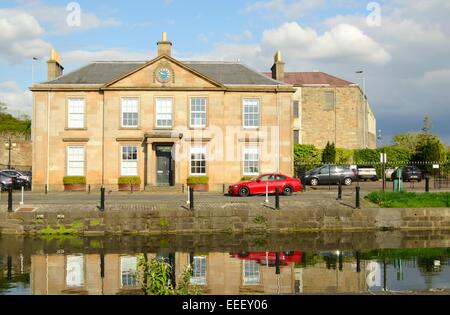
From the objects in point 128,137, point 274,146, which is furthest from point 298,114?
point 128,137

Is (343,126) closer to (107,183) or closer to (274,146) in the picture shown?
(274,146)

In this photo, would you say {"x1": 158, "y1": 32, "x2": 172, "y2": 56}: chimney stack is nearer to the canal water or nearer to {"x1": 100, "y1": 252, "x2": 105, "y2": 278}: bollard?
the canal water

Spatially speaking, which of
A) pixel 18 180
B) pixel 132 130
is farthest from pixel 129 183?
pixel 18 180

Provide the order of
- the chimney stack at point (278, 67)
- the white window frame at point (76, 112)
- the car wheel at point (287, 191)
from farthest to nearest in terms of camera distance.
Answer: the chimney stack at point (278, 67) → the white window frame at point (76, 112) → the car wheel at point (287, 191)

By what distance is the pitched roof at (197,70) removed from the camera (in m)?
36.2

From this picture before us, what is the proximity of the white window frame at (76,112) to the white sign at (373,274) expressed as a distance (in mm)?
25454

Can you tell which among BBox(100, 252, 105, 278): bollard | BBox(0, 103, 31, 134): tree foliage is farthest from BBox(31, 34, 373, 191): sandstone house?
BBox(0, 103, 31, 134): tree foliage

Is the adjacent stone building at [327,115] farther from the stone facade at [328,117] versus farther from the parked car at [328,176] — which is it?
the parked car at [328,176]

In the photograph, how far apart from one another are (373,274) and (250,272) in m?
3.31

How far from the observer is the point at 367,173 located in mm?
43156

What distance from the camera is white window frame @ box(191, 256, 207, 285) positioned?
12.9m

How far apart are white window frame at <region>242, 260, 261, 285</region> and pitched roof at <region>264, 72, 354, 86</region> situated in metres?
49.7

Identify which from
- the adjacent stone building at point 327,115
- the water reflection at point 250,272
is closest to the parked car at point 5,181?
the water reflection at point 250,272

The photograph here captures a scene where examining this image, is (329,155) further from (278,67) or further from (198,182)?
(198,182)
